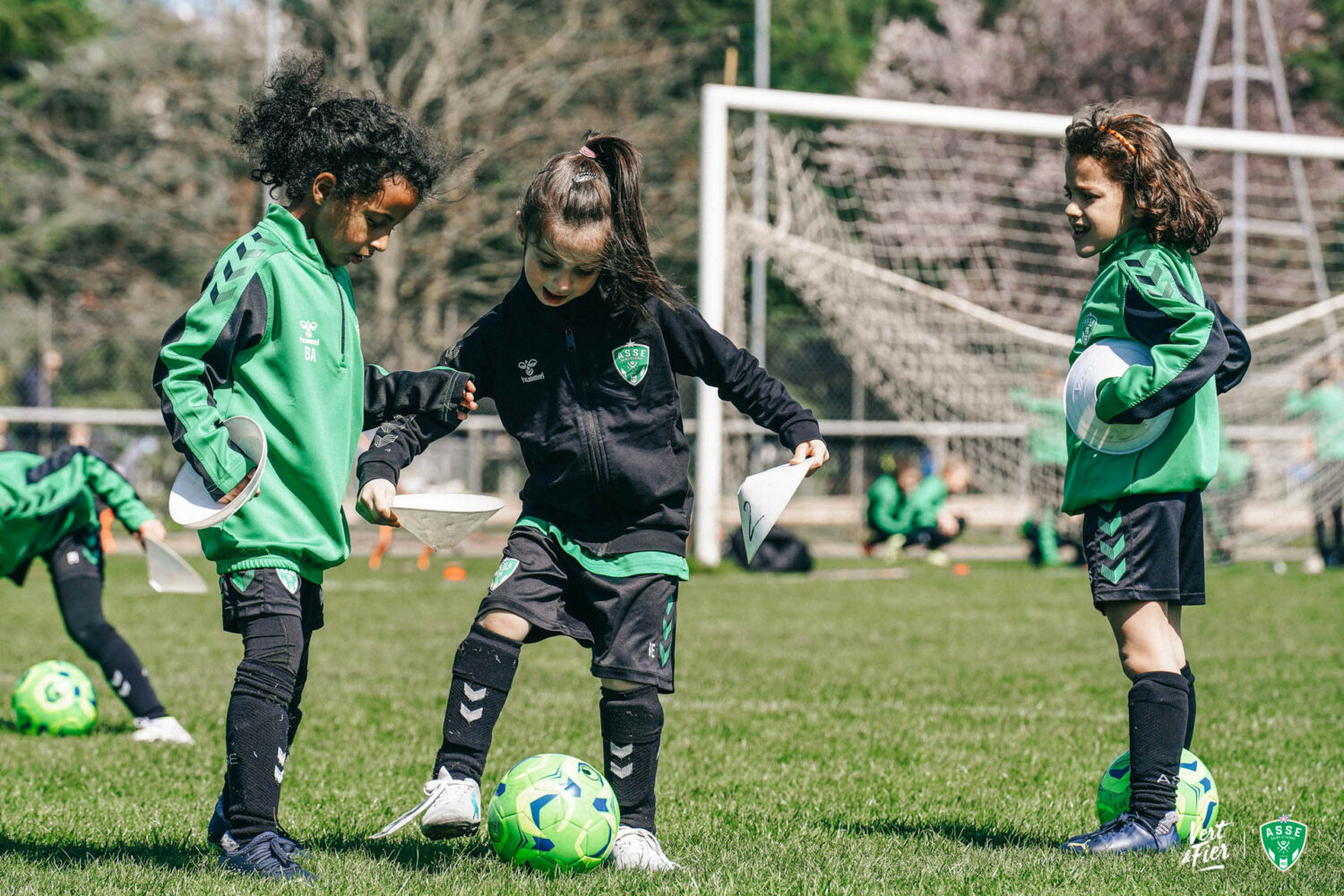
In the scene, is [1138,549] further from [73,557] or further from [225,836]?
[73,557]

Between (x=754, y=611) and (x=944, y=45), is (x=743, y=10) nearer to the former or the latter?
(x=944, y=45)

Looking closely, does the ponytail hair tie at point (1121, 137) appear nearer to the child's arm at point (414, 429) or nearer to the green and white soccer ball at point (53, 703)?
the child's arm at point (414, 429)

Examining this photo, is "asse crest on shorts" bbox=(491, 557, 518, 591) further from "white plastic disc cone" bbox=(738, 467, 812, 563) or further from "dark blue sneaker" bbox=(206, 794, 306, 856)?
"dark blue sneaker" bbox=(206, 794, 306, 856)

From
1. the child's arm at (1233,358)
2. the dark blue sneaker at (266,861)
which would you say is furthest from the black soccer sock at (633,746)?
the child's arm at (1233,358)

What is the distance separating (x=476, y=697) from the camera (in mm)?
3572

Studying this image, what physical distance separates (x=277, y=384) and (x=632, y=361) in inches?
33.9

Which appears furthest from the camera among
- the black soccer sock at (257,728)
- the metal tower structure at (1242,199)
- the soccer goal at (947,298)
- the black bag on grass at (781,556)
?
the metal tower structure at (1242,199)

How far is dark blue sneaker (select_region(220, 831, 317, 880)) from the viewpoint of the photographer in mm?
3400

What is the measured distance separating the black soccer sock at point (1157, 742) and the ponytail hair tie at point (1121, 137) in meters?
1.36

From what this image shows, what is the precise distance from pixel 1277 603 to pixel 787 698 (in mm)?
6237

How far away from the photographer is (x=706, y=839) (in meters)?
4.05

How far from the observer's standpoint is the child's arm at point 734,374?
12.4 ft

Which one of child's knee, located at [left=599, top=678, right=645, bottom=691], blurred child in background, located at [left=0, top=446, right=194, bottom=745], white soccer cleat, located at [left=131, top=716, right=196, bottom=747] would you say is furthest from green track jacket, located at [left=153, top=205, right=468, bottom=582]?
white soccer cleat, located at [left=131, top=716, right=196, bottom=747]

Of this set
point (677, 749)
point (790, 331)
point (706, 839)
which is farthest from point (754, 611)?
point (790, 331)
